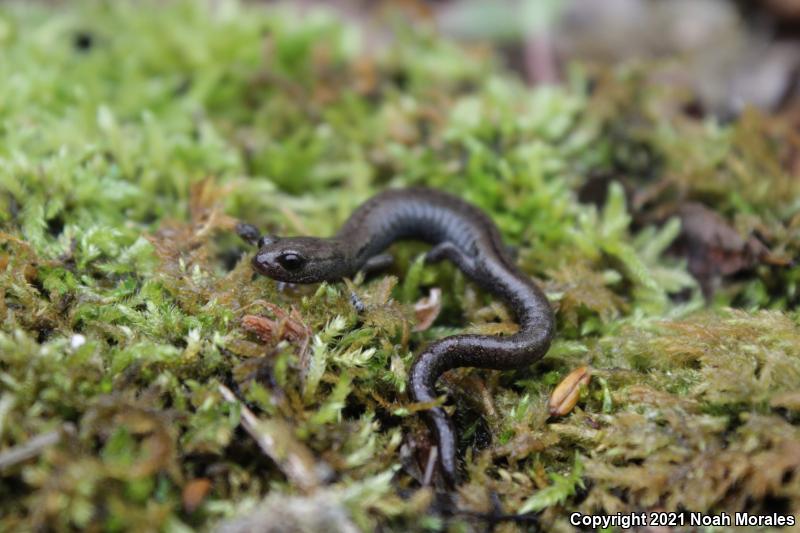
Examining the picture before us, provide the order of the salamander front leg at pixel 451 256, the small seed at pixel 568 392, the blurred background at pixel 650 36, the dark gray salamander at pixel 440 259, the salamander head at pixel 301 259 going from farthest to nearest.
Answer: the blurred background at pixel 650 36 → the salamander front leg at pixel 451 256 → the salamander head at pixel 301 259 → the dark gray salamander at pixel 440 259 → the small seed at pixel 568 392

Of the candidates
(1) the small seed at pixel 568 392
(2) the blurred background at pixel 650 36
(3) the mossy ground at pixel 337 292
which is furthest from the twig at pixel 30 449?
(2) the blurred background at pixel 650 36

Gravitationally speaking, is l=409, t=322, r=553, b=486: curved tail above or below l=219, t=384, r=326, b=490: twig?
above

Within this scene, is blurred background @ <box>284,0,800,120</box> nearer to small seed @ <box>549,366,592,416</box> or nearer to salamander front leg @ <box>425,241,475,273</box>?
salamander front leg @ <box>425,241,475,273</box>

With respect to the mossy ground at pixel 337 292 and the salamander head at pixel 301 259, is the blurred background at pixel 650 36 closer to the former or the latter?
the mossy ground at pixel 337 292

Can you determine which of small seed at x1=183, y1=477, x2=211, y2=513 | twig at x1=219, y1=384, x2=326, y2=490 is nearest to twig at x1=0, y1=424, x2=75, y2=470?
small seed at x1=183, y1=477, x2=211, y2=513

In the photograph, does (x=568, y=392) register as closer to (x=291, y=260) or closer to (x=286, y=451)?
(x=286, y=451)

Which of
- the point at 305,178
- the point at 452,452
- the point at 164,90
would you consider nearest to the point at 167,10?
the point at 164,90
